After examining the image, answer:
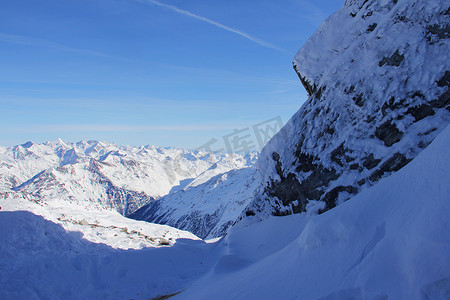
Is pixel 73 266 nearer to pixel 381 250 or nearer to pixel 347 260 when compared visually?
pixel 347 260

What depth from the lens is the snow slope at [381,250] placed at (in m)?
4.80

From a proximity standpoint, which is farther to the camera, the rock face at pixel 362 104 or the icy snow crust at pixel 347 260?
the rock face at pixel 362 104

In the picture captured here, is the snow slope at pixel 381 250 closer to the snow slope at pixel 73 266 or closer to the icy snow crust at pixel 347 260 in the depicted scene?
the icy snow crust at pixel 347 260

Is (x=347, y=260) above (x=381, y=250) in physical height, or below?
below

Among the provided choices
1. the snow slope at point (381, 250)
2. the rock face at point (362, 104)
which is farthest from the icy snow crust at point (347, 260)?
the rock face at point (362, 104)

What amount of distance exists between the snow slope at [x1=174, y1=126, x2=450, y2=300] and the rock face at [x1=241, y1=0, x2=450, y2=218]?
18.4ft

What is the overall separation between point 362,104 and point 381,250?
1102 cm

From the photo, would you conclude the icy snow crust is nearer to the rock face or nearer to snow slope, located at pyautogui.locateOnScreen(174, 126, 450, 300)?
snow slope, located at pyautogui.locateOnScreen(174, 126, 450, 300)

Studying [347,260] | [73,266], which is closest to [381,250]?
[347,260]

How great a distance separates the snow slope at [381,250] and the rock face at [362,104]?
18.4ft

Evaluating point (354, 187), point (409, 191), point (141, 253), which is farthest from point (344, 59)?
point (141, 253)

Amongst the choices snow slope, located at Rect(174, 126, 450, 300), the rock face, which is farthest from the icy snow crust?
the rock face

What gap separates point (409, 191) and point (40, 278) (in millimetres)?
18785

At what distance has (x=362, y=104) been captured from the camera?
1476 cm
